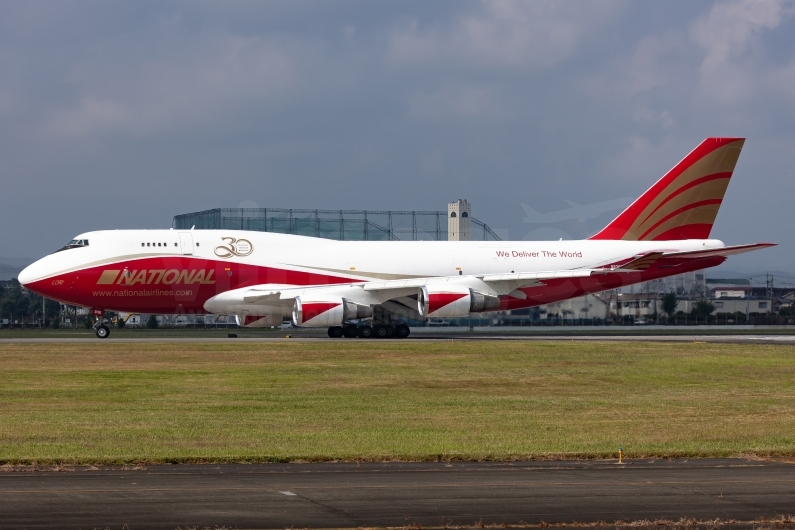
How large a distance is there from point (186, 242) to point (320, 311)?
6.81 metres

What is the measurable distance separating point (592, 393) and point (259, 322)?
23.0 m

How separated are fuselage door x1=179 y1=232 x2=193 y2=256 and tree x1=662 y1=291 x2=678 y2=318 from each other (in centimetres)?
3548

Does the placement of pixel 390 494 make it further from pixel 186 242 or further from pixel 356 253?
pixel 356 253

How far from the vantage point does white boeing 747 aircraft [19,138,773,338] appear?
4500 centimetres

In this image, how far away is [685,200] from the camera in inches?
1991

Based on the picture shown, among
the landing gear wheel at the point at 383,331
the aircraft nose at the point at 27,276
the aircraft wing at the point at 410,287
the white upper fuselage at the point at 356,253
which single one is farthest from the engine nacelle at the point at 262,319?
the aircraft nose at the point at 27,276

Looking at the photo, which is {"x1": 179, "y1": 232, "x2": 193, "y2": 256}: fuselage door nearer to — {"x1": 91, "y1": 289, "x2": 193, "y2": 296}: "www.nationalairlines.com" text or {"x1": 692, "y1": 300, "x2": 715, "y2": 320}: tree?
{"x1": 91, "y1": 289, "x2": 193, "y2": 296}: "www.nationalairlines.com" text

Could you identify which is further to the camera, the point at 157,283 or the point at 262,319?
the point at 262,319

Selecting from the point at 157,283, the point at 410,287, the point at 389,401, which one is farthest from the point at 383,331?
the point at 389,401

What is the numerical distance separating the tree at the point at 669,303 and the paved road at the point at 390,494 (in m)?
53.6

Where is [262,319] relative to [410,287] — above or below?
below

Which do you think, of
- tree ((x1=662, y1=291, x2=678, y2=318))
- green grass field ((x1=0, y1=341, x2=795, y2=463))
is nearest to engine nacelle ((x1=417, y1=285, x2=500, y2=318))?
green grass field ((x1=0, y1=341, x2=795, y2=463))

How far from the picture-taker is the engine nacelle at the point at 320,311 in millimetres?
44438

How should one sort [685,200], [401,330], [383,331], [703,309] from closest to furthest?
[383,331] → [401,330] → [685,200] → [703,309]
